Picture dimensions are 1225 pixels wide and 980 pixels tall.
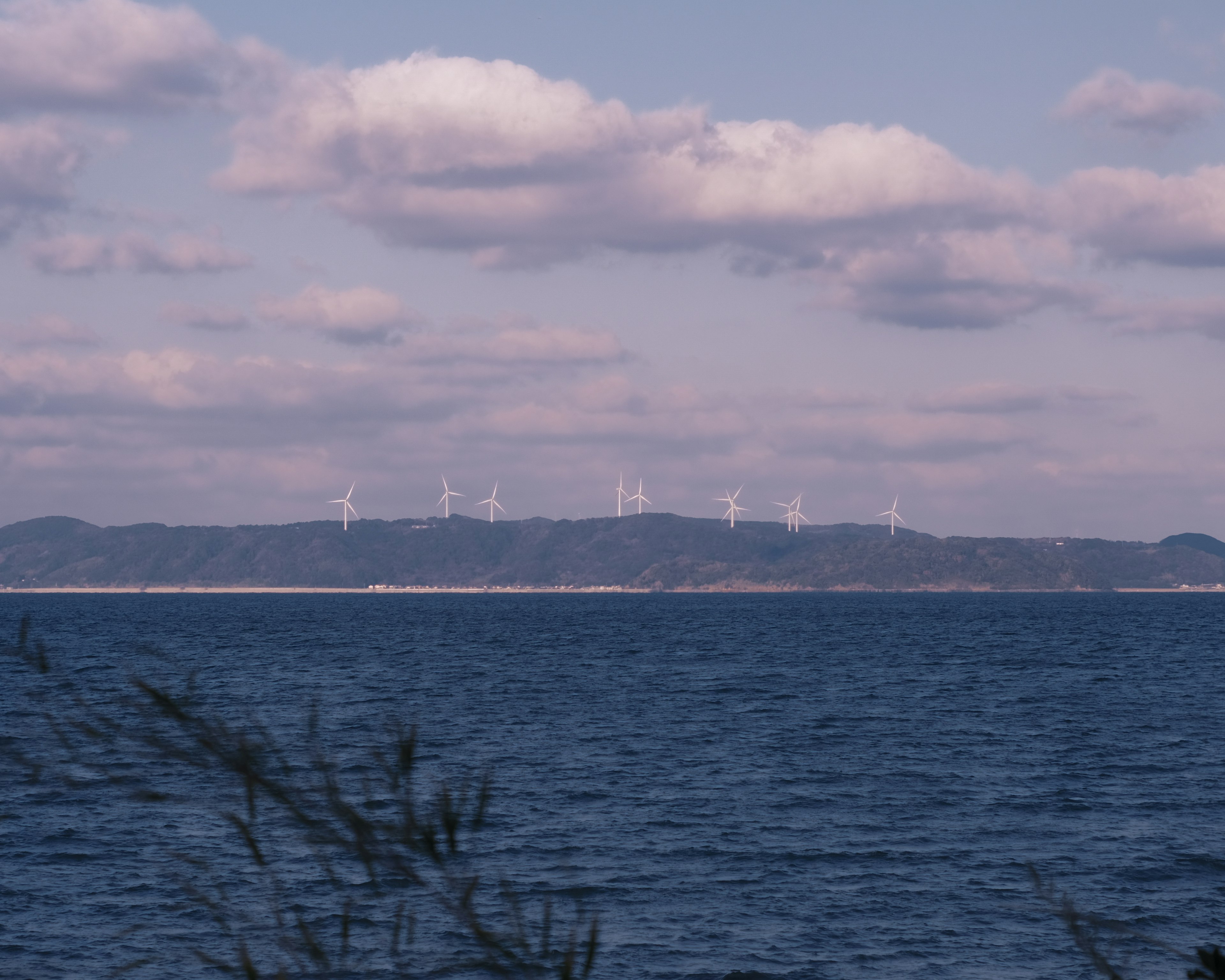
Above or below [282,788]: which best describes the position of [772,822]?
below

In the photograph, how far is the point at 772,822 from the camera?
4450 cm

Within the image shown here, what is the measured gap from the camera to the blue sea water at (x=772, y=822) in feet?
104

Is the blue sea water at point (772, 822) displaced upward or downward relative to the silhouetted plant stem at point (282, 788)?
downward

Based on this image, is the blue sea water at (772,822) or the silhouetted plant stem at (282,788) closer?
the silhouetted plant stem at (282,788)

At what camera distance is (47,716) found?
242 inches

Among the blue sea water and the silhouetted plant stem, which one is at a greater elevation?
the silhouetted plant stem

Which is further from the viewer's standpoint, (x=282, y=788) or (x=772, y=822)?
(x=772, y=822)

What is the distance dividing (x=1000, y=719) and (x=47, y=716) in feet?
250

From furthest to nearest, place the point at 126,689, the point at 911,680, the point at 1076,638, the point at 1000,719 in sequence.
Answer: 1. the point at 1076,638
2. the point at 911,680
3. the point at 126,689
4. the point at 1000,719

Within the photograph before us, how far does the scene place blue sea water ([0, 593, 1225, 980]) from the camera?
104 feet

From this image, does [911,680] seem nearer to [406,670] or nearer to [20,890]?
[406,670]

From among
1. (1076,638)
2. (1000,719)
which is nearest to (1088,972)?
(1000,719)

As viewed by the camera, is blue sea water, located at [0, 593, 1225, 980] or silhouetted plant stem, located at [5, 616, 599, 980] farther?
blue sea water, located at [0, 593, 1225, 980]

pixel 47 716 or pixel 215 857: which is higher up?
pixel 47 716
